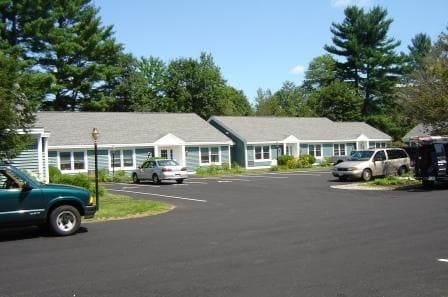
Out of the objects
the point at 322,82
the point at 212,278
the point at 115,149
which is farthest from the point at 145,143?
the point at 322,82

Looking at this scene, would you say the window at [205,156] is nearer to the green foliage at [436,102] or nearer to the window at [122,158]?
the window at [122,158]

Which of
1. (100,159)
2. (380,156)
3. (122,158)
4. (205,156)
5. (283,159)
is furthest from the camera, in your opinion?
(283,159)

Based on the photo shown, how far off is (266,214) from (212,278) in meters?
8.04

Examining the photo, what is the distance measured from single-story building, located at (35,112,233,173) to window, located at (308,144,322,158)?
389 inches

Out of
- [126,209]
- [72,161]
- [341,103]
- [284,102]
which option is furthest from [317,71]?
[126,209]

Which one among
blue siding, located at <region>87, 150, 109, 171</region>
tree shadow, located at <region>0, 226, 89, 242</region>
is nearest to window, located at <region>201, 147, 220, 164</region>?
blue siding, located at <region>87, 150, 109, 171</region>

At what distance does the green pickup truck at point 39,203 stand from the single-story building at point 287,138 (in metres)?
35.8

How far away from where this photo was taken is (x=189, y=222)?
1462cm

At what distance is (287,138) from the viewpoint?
5188cm

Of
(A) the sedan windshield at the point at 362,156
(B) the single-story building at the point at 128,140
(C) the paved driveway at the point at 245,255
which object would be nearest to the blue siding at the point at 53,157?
(B) the single-story building at the point at 128,140

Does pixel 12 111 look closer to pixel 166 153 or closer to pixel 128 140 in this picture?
pixel 128 140

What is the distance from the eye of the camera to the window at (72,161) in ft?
127

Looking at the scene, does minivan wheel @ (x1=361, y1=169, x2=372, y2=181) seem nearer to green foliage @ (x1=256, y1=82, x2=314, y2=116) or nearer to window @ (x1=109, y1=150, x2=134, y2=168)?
window @ (x1=109, y1=150, x2=134, y2=168)

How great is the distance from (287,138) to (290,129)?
3.27m
